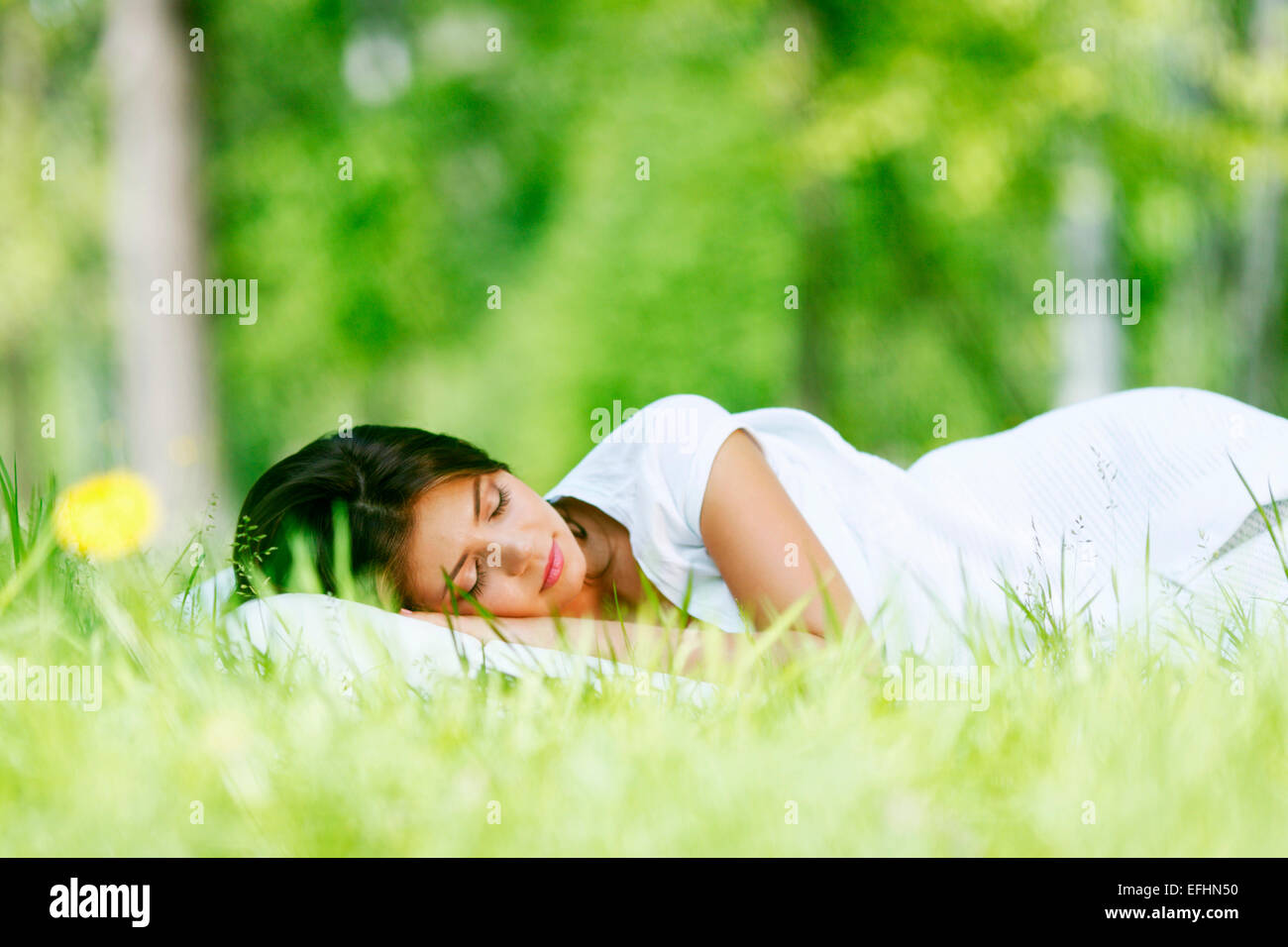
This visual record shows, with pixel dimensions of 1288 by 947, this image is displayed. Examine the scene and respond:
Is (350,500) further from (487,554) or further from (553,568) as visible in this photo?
(553,568)

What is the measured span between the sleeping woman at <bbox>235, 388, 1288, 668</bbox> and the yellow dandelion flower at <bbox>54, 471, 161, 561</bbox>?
8.8 inches

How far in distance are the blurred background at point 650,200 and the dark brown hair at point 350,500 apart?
181 inches

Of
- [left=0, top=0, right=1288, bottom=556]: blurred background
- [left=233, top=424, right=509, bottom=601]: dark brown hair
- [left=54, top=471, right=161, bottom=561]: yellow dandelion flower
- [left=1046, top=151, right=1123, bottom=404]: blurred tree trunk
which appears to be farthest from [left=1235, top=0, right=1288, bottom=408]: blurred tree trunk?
[left=54, top=471, right=161, bottom=561]: yellow dandelion flower

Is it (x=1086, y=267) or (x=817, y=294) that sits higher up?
(x=1086, y=267)

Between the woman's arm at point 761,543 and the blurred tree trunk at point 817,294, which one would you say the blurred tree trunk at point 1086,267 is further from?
the woman's arm at point 761,543

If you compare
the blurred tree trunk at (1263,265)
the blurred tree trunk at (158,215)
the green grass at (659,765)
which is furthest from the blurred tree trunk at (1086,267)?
the green grass at (659,765)

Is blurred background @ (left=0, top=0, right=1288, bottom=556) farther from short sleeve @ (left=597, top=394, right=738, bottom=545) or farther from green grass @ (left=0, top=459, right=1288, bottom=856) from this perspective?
green grass @ (left=0, top=459, right=1288, bottom=856)

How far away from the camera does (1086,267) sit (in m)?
10.2

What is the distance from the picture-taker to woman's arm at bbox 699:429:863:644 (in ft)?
7.61

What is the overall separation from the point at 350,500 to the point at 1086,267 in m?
9.21

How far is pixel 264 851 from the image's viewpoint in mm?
1369

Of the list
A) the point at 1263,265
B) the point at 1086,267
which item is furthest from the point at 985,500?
the point at 1086,267

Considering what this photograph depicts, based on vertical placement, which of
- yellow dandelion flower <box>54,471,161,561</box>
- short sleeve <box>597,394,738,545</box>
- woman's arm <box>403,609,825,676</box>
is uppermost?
short sleeve <box>597,394,738,545</box>
